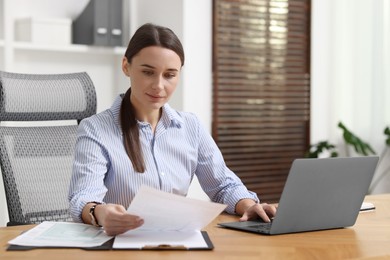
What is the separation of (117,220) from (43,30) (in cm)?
255

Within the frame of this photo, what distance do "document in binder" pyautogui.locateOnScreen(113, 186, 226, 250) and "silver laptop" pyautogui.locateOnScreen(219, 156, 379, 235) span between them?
0.21 metres

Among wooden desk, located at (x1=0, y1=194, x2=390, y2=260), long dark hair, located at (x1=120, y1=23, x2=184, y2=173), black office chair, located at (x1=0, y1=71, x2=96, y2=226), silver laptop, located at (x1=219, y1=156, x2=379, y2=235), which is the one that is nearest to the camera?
wooden desk, located at (x1=0, y1=194, x2=390, y2=260)

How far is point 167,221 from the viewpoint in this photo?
6.00 ft

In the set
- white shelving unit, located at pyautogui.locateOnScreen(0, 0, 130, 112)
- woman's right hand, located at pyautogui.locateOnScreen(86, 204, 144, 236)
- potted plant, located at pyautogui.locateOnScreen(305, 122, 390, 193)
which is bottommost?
potted plant, located at pyautogui.locateOnScreen(305, 122, 390, 193)

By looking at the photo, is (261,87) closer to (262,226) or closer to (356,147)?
(356,147)

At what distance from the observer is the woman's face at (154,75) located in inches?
86.0

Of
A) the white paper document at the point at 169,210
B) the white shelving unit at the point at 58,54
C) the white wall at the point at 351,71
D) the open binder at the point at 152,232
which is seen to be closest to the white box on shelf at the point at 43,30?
the white shelving unit at the point at 58,54

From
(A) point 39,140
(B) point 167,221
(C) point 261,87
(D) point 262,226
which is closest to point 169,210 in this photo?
(B) point 167,221

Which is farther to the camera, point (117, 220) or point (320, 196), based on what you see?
point (320, 196)

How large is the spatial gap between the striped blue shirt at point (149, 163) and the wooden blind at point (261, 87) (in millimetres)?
2175

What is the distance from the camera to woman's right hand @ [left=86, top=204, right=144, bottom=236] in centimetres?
177

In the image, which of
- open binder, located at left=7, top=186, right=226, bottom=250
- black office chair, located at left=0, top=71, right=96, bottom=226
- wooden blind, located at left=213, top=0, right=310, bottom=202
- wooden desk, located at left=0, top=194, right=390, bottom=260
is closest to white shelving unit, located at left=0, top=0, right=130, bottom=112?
wooden blind, located at left=213, top=0, right=310, bottom=202

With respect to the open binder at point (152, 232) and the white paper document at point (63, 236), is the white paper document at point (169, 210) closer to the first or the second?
the open binder at point (152, 232)

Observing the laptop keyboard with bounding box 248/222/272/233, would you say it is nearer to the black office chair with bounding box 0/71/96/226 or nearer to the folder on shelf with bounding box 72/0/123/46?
the black office chair with bounding box 0/71/96/226
